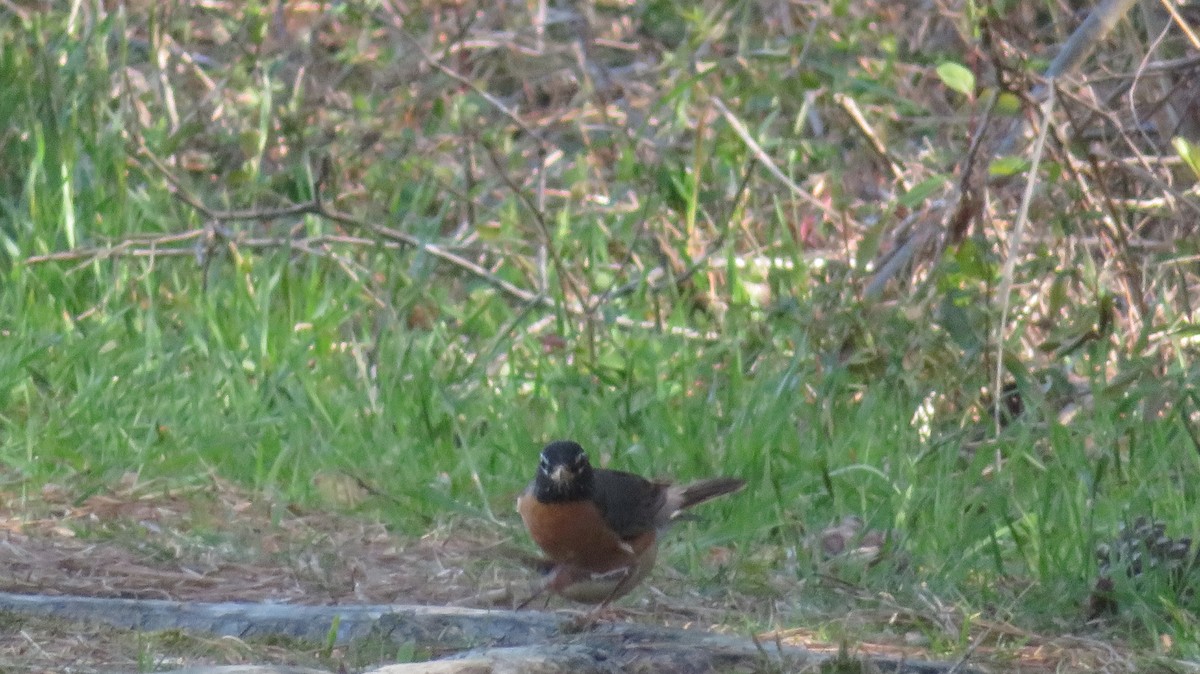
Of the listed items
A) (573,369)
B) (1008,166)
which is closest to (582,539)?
(1008,166)

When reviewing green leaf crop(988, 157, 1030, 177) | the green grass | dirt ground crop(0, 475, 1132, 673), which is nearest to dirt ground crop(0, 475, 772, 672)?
dirt ground crop(0, 475, 1132, 673)

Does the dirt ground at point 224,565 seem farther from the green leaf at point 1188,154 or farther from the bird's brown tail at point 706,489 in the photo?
the green leaf at point 1188,154

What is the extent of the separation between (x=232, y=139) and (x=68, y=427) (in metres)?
3.59

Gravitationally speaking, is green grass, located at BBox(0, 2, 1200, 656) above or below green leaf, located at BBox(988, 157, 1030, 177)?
below

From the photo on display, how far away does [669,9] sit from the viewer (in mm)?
10516

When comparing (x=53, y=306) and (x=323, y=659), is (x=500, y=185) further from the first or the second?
(x=323, y=659)

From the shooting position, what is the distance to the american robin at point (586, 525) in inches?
175

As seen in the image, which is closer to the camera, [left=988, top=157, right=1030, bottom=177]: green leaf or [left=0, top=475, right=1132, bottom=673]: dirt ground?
[left=0, top=475, right=1132, bottom=673]: dirt ground

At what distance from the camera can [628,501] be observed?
4660 mm

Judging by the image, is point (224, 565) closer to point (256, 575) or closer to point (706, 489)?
point (256, 575)

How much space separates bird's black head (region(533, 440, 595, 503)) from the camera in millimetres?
4578

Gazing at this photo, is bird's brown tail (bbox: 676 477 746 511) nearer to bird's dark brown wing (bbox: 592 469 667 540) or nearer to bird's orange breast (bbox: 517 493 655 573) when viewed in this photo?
bird's dark brown wing (bbox: 592 469 667 540)

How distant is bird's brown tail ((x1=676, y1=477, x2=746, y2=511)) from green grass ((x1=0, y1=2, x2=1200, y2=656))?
14 centimetres

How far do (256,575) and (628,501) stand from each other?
981mm
